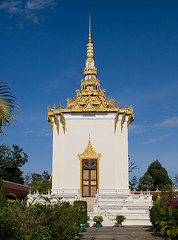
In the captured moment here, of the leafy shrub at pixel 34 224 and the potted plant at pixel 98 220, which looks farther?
the potted plant at pixel 98 220

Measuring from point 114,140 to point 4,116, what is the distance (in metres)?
24.6

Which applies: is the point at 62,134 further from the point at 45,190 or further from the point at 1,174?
the point at 1,174

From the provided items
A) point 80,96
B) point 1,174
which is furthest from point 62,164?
point 1,174

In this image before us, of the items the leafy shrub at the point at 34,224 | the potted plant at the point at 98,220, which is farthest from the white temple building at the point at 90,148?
the leafy shrub at the point at 34,224

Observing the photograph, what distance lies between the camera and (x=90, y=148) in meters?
32.9

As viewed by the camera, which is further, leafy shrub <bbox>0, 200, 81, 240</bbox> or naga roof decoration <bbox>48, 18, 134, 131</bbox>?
naga roof decoration <bbox>48, 18, 134, 131</bbox>

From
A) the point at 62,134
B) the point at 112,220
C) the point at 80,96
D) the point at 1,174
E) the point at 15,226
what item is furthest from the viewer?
the point at 1,174

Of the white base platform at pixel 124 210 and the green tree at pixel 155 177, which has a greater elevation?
the green tree at pixel 155 177

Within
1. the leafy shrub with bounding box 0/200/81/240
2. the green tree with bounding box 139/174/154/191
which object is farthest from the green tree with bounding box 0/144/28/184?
the leafy shrub with bounding box 0/200/81/240

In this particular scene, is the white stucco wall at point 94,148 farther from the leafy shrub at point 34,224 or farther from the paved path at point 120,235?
the leafy shrub at point 34,224

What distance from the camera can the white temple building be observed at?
105ft

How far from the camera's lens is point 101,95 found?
36781mm

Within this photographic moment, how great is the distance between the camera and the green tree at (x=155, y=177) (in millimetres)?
47009

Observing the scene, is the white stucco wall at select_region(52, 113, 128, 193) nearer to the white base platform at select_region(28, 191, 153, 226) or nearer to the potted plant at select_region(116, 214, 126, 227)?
the white base platform at select_region(28, 191, 153, 226)
